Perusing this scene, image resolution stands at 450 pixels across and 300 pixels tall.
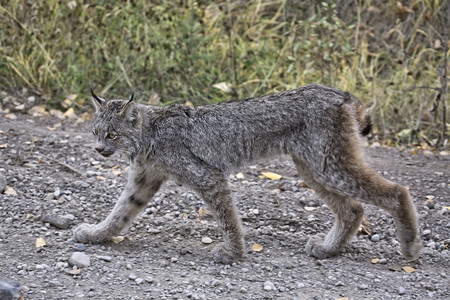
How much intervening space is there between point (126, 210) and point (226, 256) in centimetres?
85

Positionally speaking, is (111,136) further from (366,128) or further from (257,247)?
(366,128)

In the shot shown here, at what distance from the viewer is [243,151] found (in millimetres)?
4949

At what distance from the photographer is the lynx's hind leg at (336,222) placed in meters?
4.82

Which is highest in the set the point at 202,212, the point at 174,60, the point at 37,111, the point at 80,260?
the point at 80,260

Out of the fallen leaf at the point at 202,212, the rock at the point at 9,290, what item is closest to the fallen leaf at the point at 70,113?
the fallen leaf at the point at 202,212

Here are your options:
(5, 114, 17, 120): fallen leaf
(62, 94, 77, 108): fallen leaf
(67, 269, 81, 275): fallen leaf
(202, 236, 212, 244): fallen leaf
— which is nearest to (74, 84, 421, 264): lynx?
(202, 236, 212, 244): fallen leaf

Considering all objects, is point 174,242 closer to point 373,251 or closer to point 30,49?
point 373,251

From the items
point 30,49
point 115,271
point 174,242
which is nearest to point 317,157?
point 174,242

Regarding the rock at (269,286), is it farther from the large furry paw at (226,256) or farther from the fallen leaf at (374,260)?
the fallen leaf at (374,260)

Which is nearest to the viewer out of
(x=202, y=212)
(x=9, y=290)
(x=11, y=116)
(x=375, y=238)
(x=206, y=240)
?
(x=9, y=290)

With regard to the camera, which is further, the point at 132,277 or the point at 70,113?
the point at 70,113

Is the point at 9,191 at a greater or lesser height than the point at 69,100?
greater

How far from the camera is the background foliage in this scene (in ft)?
27.8

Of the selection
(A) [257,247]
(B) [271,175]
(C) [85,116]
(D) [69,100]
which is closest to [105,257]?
(A) [257,247]
